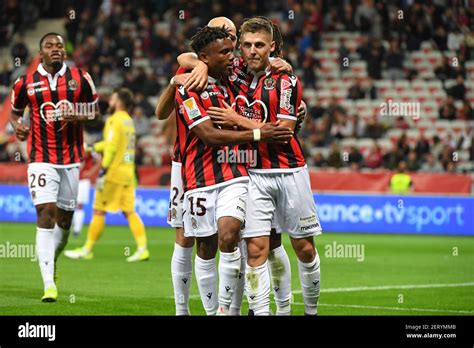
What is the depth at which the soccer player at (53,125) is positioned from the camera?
1067cm

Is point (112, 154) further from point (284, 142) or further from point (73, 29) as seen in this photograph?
point (73, 29)

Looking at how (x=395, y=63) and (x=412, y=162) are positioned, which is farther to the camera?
(x=395, y=63)

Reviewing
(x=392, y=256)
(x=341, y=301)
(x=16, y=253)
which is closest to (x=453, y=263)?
(x=392, y=256)

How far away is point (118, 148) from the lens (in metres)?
15.3

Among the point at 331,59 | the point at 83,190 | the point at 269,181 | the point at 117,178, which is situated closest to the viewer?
the point at 269,181

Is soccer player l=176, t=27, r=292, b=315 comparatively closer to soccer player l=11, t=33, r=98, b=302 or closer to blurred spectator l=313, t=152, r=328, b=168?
soccer player l=11, t=33, r=98, b=302

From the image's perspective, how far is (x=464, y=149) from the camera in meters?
23.5

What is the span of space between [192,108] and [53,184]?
10.9 feet

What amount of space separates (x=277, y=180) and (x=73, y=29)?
22.8 meters

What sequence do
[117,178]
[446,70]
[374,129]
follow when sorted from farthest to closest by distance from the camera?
[446,70]
[374,129]
[117,178]

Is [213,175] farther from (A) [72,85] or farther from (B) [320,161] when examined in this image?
(B) [320,161]

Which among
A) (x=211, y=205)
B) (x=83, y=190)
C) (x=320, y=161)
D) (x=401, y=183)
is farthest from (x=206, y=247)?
(x=320, y=161)

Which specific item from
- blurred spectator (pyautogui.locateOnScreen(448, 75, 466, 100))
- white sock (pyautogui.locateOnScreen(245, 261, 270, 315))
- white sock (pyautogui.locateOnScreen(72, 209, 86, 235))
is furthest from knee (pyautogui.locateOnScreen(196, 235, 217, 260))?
blurred spectator (pyautogui.locateOnScreen(448, 75, 466, 100))

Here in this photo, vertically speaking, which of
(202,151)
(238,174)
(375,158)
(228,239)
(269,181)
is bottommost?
(375,158)
